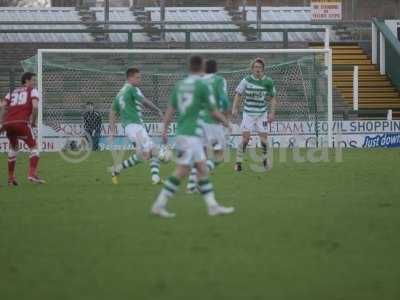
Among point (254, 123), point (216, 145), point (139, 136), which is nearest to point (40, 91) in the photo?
point (254, 123)

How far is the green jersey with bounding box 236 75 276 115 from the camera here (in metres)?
20.7

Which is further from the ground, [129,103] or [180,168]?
[129,103]

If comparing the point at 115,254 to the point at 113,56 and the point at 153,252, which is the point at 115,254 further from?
the point at 113,56

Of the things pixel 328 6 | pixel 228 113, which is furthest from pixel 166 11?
pixel 228 113

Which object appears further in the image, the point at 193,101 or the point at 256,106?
the point at 256,106

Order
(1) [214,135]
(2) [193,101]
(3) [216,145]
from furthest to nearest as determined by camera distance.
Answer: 1. (3) [216,145]
2. (1) [214,135]
3. (2) [193,101]

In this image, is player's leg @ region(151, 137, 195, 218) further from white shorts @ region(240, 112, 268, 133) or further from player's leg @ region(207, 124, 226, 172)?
white shorts @ region(240, 112, 268, 133)

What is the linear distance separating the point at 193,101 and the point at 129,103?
18.6 ft

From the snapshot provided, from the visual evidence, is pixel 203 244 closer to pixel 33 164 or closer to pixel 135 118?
pixel 135 118

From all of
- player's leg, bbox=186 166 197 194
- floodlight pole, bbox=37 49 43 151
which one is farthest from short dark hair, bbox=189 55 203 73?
floodlight pole, bbox=37 49 43 151

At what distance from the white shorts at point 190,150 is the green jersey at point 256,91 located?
8517mm

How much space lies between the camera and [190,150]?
39.6ft

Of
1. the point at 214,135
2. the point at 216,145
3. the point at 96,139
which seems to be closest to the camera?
the point at 214,135

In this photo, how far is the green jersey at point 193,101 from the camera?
39.4 feet
